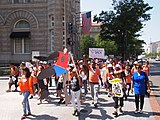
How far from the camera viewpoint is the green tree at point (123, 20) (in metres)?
43.9

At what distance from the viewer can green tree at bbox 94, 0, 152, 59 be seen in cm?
4388

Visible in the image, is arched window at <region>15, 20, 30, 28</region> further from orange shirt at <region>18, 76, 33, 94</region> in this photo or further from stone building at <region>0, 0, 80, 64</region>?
orange shirt at <region>18, 76, 33, 94</region>

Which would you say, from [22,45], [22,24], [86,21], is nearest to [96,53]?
[86,21]

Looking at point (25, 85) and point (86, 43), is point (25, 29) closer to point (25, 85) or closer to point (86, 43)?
point (25, 85)

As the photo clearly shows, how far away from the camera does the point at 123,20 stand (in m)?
44.3

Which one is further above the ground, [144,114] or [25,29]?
[25,29]

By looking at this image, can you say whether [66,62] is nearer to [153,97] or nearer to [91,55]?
[153,97]

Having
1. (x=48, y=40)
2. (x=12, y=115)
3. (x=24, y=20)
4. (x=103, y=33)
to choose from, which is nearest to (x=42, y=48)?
(x=48, y=40)

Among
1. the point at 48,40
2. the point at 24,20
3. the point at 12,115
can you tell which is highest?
the point at 24,20

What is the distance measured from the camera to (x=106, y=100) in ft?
48.9

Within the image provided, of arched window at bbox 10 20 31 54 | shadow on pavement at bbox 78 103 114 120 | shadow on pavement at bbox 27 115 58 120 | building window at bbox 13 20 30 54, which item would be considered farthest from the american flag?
shadow on pavement at bbox 27 115 58 120

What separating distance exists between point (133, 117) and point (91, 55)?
1036cm

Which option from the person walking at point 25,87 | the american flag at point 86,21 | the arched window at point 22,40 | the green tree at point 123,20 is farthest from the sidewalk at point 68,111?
the green tree at point 123,20

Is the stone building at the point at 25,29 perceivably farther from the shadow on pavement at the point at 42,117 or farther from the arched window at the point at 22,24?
the shadow on pavement at the point at 42,117
